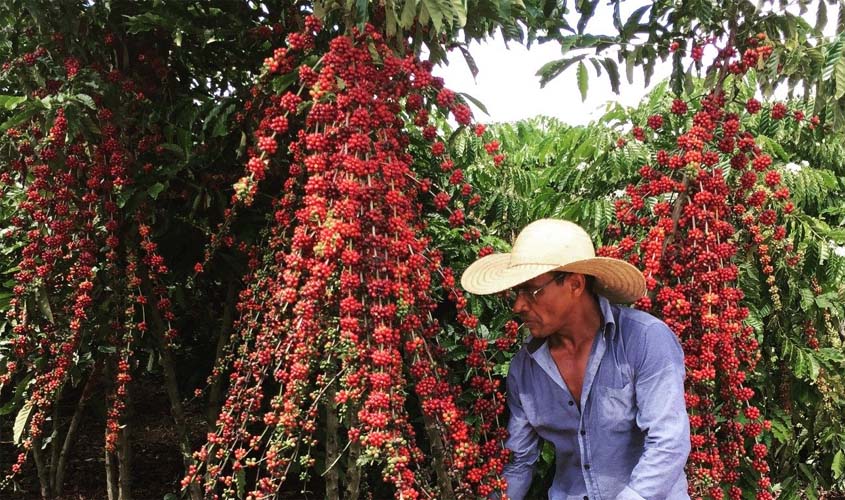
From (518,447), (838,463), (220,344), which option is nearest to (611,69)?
(518,447)

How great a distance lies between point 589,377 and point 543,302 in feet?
0.76

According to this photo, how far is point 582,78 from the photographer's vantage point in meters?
2.54

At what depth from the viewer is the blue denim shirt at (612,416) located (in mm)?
1833

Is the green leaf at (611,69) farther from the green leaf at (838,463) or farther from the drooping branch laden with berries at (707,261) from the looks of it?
the green leaf at (838,463)

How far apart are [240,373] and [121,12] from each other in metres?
1.49

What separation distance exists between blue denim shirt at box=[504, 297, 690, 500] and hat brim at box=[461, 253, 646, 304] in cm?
6

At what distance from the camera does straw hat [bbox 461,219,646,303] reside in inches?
76.5

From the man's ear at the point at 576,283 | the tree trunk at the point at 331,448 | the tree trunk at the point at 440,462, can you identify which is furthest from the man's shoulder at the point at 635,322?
the tree trunk at the point at 331,448

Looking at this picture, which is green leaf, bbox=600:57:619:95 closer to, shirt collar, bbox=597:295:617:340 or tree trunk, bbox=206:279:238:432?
shirt collar, bbox=597:295:617:340

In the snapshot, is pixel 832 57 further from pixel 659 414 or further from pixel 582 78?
pixel 659 414

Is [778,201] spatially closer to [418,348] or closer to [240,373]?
[418,348]

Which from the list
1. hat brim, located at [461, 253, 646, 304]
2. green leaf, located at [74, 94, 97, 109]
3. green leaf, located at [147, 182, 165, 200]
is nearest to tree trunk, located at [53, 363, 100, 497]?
green leaf, located at [147, 182, 165, 200]

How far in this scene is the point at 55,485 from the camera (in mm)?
3814

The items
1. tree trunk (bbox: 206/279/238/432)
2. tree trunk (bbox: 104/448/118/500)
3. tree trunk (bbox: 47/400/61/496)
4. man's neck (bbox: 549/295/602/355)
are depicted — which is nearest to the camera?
man's neck (bbox: 549/295/602/355)
